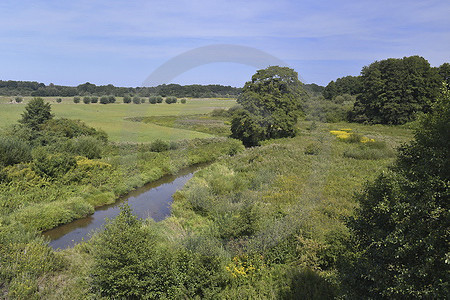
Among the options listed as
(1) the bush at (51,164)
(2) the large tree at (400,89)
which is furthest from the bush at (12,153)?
(2) the large tree at (400,89)

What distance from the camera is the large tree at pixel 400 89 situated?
52406 mm

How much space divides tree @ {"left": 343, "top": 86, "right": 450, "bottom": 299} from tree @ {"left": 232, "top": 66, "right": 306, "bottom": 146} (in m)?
32.4

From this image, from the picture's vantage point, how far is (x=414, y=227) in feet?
18.9

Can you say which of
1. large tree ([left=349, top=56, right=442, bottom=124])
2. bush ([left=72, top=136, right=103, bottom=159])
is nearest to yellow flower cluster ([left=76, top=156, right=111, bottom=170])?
bush ([left=72, top=136, right=103, bottom=159])

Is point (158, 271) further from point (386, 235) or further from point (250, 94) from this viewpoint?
point (250, 94)

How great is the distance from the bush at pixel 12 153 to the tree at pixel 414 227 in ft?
78.9

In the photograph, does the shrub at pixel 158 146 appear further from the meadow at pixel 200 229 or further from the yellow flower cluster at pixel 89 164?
the yellow flower cluster at pixel 89 164

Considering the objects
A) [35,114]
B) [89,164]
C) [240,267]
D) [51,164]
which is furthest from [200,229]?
[35,114]

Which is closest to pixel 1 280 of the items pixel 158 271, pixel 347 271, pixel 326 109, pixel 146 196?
pixel 158 271

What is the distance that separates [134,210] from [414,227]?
17155 mm

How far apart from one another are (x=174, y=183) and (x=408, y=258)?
71.5ft

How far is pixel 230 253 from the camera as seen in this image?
11.0 metres

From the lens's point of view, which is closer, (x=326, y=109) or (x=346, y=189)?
(x=346, y=189)

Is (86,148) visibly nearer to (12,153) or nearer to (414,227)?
(12,153)
